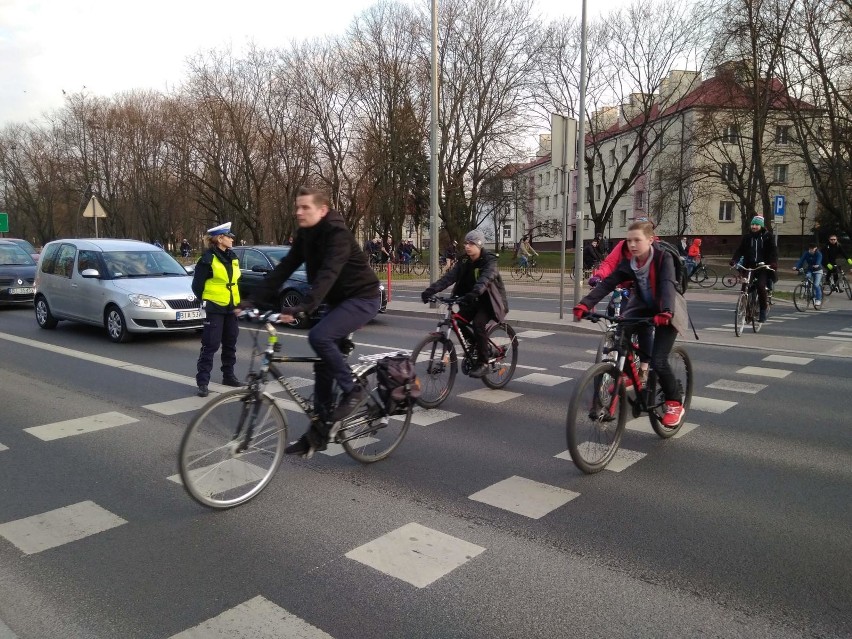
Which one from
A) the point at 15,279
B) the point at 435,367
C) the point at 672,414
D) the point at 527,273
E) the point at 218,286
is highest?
the point at 218,286

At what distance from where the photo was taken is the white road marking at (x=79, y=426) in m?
5.87

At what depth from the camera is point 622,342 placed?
194 inches

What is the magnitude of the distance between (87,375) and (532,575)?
6.95 m

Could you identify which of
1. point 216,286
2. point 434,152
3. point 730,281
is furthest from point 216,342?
point 730,281

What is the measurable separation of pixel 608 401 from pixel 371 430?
5.75 ft

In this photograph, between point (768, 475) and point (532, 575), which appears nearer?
point (532, 575)

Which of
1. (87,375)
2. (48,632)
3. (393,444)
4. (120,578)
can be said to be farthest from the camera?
(87,375)

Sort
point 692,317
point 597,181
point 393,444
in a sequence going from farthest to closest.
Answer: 1. point 597,181
2. point 692,317
3. point 393,444

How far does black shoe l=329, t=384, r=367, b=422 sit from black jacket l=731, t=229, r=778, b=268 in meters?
9.12

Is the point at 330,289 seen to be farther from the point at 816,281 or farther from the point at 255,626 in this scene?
the point at 816,281

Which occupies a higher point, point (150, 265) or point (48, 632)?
point (150, 265)

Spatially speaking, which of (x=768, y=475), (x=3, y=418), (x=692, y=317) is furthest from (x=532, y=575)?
(x=692, y=317)

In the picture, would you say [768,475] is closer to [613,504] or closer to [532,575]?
[613,504]

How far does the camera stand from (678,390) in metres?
5.55
